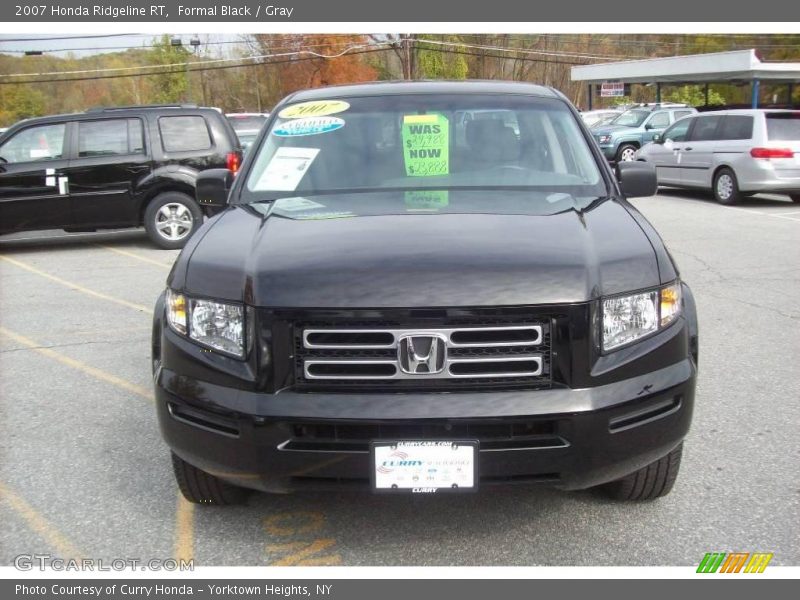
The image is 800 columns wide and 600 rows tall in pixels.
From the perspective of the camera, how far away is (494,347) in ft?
8.81

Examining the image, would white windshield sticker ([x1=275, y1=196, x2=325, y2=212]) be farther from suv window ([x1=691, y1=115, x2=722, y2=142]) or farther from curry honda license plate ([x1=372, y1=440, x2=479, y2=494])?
suv window ([x1=691, y1=115, x2=722, y2=142])

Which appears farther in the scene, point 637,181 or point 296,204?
point 637,181

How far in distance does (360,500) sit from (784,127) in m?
12.8

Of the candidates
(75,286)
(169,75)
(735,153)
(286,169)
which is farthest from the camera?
(169,75)

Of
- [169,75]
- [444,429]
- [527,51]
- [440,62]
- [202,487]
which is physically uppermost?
[527,51]

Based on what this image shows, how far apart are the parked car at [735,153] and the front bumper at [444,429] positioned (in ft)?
39.9

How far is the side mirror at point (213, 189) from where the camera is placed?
13.8ft

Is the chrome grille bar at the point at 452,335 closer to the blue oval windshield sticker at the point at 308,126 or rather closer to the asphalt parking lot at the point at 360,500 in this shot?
the asphalt parking lot at the point at 360,500

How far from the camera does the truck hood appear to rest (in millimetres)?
2666

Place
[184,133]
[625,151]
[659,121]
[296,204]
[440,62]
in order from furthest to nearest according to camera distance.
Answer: [440,62] < [659,121] < [625,151] < [184,133] < [296,204]

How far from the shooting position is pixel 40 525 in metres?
3.31

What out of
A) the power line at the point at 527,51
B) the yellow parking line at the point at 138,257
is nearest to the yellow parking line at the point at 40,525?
the yellow parking line at the point at 138,257

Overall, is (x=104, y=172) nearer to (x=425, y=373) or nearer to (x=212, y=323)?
(x=212, y=323)

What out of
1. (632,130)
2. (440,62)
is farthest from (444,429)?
(440,62)
